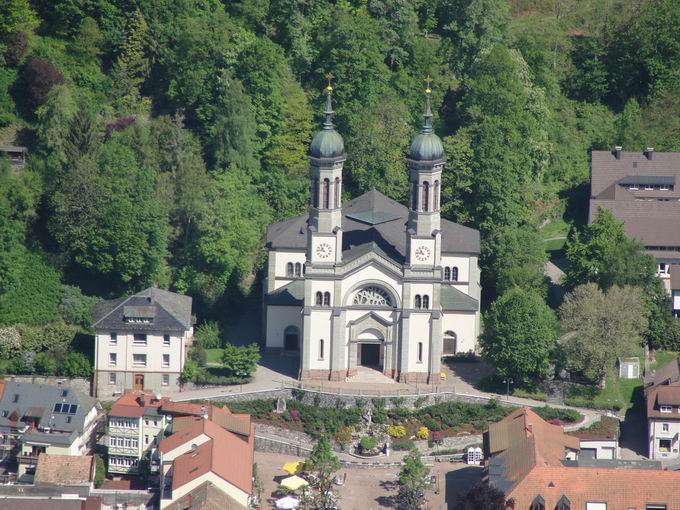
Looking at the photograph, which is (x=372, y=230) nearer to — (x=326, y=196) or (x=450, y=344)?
(x=326, y=196)

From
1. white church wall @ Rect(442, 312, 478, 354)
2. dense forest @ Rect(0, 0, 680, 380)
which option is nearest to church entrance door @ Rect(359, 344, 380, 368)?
white church wall @ Rect(442, 312, 478, 354)

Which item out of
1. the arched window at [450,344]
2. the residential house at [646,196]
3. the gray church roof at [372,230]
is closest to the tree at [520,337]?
the arched window at [450,344]

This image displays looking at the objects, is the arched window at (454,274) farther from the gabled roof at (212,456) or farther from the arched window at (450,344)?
the gabled roof at (212,456)

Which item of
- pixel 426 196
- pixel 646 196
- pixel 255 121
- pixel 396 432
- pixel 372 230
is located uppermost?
pixel 255 121

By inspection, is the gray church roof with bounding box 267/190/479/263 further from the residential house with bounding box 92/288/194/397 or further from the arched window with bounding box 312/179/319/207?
the residential house with bounding box 92/288/194/397

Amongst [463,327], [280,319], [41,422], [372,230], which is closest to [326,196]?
[372,230]
